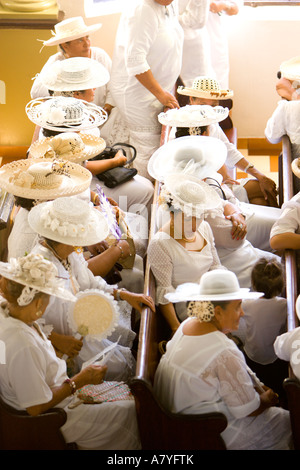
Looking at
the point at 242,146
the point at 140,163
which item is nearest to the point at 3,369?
the point at 140,163

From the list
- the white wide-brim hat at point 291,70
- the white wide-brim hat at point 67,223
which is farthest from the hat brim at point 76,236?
the white wide-brim hat at point 291,70

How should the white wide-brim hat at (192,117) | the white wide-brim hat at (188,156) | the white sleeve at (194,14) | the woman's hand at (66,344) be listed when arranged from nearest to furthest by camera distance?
the woman's hand at (66,344) < the white wide-brim hat at (188,156) < the white wide-brim hat at (192,117) < the white sleeve at (194,14)

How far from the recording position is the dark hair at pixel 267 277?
12.7 feet

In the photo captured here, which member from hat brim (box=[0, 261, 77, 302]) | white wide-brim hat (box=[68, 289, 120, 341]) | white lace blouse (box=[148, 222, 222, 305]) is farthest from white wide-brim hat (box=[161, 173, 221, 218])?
hat brim (box=[0, 261, 77, 302])

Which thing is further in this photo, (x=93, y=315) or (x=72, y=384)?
(x=93, y=315)

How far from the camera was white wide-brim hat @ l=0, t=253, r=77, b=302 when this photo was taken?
3.14 metres

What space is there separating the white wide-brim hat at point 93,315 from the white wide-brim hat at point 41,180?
786 mm

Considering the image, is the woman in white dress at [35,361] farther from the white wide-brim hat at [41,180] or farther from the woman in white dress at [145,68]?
the woman in white dress at [145,68]

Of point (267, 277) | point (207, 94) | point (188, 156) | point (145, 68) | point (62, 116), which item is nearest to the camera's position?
point (267, 277)

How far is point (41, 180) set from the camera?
4.30 metres

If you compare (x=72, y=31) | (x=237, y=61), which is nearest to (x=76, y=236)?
(x=72, y=31)

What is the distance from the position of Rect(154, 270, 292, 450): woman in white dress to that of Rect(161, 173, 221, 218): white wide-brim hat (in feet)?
2.49

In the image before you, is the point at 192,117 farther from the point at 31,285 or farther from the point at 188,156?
the point at 31,285

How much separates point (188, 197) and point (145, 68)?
198cm
